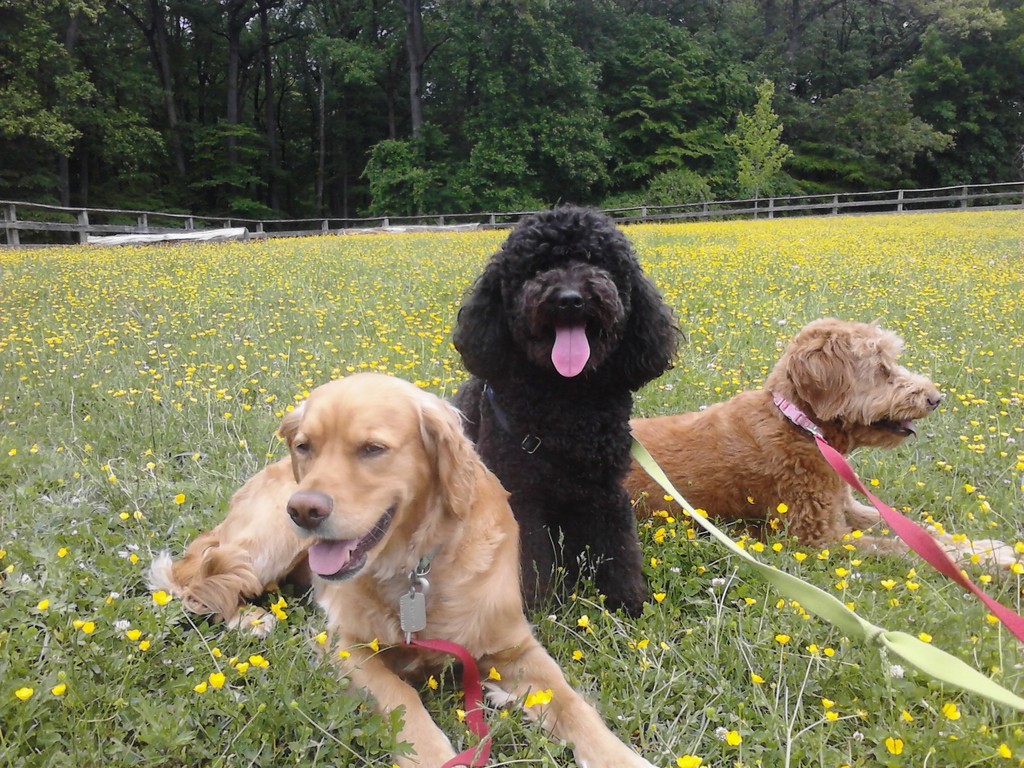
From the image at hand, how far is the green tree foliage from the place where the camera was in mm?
33781

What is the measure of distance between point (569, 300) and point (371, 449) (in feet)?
3.47

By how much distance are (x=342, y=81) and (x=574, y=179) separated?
49.3 ft

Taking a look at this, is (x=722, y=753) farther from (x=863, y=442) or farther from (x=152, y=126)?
(x=152, y=126)

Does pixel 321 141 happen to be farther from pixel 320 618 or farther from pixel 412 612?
pixel 412 612

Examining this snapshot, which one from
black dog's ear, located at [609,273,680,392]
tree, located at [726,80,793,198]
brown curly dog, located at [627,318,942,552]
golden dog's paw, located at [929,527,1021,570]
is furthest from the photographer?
tree, located at [726,80,793,198]

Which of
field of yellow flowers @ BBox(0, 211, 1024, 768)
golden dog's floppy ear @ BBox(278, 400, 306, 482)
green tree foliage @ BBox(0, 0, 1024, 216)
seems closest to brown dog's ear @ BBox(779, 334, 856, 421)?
field of yellow flowers @ BBox(0, 211, 1024, 768)

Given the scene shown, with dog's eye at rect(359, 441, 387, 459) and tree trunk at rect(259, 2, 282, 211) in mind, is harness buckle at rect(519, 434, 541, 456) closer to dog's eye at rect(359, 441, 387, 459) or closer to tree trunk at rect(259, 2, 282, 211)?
dog's eye at rect(359, 441, 387, 459)

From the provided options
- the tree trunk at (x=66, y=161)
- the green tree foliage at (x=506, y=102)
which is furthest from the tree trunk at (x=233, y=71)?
the tree trunk at (x=66, y=161)

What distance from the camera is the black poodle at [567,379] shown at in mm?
2830

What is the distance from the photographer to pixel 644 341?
3.07 meters

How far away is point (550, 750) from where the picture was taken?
6.24 feet

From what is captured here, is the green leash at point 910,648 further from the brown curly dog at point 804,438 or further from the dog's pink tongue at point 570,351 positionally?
the brown curly dog at point 804,438

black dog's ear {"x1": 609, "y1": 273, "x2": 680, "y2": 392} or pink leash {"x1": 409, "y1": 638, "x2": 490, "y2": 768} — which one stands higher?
black dog's ear {"x1": 609, "y1": 273, "x2": 680, "y2": 392}

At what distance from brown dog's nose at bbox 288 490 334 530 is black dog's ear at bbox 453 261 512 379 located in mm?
1288
